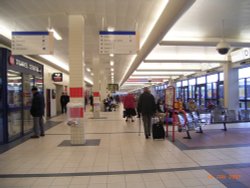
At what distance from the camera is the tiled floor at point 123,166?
3.42 meters

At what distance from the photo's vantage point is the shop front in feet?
20.4

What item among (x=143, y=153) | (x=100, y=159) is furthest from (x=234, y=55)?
(x=100, y=159)

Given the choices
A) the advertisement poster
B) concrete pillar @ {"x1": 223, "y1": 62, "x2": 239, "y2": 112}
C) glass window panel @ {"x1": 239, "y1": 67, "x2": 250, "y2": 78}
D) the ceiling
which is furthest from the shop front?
glass window panel @ {"x1": 239, "y1": 67, "x2": 250, "y2": 78}

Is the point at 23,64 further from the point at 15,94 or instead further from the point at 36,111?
the point at 36,111

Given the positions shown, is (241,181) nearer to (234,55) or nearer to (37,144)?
(37,144)

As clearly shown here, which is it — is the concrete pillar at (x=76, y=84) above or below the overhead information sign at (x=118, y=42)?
below

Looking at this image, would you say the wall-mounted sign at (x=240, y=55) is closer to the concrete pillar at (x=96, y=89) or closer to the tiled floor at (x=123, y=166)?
the tiled floor at (x=123, y=166)

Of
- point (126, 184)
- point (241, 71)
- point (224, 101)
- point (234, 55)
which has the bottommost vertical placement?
point (126, 184)

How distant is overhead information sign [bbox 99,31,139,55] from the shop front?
2.81 meters

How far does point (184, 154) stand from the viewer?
16.1 ft

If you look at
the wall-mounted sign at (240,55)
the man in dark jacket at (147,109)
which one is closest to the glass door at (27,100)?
the man in dark jacket at (147,109)

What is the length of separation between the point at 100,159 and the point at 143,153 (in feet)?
3.32

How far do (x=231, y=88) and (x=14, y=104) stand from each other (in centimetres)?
1033

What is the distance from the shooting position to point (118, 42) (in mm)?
5883
